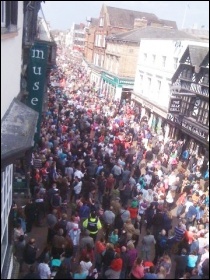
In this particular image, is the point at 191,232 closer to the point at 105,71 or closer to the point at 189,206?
the point at 189,206

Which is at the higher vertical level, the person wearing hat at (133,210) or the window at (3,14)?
the window at (3,14)

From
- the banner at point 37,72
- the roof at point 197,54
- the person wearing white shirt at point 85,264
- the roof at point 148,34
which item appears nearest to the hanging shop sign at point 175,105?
the roof at point 197,54

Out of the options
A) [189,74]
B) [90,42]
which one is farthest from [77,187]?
[90,42]

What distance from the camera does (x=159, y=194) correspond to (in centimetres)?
1327

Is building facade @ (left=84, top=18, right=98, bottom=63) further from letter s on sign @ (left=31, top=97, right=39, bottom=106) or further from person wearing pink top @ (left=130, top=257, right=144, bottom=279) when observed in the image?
person wearing pink top @ (left=130, top=257, right=144, bottom=279)

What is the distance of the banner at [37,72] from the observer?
12094mm

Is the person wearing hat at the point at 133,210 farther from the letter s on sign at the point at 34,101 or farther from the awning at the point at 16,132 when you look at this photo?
the letter s on sign at the point at 34,101

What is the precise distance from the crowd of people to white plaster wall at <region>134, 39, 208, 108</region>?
16.8 feet

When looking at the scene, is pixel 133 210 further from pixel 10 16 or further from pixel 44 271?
pixel 10 16

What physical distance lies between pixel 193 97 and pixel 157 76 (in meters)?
7.26

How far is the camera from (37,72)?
12.5 meters

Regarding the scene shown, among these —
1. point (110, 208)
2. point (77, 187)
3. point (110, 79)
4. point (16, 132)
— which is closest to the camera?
point (16, 132)

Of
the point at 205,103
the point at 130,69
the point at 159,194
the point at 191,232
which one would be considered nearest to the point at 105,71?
the point at 130,69

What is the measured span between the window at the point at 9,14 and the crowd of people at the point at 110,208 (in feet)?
16.9
